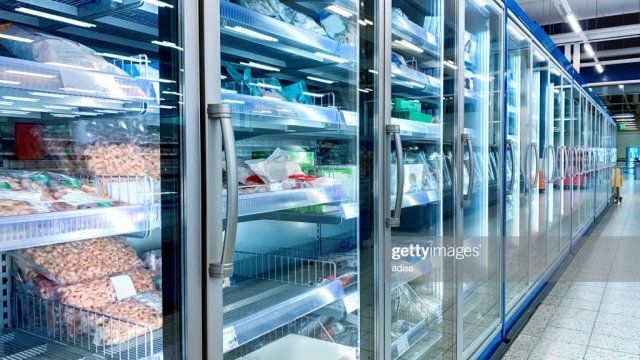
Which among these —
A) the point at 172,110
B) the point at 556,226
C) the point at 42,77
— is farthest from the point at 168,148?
the point at 556,226

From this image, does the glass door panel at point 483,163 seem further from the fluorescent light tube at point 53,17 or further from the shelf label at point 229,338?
the fluorescent light tube at point 53,17

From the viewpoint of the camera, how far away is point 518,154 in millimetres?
3975

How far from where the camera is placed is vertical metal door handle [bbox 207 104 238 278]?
1.00 metres

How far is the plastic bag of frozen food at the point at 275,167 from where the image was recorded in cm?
174

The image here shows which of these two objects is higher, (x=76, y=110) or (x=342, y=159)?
(x=76, y=110)

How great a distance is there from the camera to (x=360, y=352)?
1852 millimetres

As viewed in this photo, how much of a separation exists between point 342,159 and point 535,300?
2957 millimetres

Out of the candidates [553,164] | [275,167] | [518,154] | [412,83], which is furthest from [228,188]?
[553,164]

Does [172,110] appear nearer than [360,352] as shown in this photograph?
Yes

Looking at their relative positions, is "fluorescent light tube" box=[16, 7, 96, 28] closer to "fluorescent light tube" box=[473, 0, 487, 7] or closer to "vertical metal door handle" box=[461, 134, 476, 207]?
"vertical metal door handle" box=[461, 134, 476, 207]

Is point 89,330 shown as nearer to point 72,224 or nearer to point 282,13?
point 72,224

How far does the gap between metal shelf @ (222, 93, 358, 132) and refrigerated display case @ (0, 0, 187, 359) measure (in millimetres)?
240

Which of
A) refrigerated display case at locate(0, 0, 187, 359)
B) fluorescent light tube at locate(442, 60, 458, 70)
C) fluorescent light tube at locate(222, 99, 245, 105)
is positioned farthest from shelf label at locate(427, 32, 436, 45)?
refrigerated display case at locate(0, 0, 187, 359)

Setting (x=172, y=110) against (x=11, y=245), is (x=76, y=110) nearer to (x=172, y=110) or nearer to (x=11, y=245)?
(x=172, y=110)
